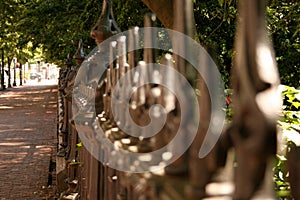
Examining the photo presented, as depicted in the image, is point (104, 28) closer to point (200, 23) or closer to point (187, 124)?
point (187, 124)

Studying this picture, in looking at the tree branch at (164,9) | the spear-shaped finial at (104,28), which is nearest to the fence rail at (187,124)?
the spear-shaped finial at (104,28)

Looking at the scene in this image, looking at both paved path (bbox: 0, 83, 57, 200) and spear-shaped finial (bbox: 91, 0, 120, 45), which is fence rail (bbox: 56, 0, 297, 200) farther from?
paved path (bbox: 0, 83, 57, 200)

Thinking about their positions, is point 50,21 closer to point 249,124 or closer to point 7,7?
point 7,7

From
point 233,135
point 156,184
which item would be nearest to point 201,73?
point 233,135

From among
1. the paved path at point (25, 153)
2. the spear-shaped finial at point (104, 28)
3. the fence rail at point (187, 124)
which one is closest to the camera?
the fence rail at point (187, 124)

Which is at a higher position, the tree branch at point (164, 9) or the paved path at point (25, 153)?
the tree branch at point (164, 9)

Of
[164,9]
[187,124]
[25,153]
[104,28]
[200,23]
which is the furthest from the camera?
[25,153]

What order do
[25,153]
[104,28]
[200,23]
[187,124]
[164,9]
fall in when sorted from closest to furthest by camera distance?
[187,124] < [104,28] < [164,9] < [200,23] < [25,153]

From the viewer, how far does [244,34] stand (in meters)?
0.78

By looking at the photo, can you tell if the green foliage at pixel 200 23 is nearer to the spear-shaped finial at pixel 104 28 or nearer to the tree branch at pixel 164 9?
the tree branch at pixel 164 9

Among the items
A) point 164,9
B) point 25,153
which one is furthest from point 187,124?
point 25,153

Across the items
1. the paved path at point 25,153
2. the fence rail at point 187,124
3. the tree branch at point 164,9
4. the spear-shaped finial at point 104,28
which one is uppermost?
the tree branch at point 164,9

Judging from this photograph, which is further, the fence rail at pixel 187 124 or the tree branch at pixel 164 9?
the tree branch at pixel 164 9

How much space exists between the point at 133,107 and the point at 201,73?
0.74m
